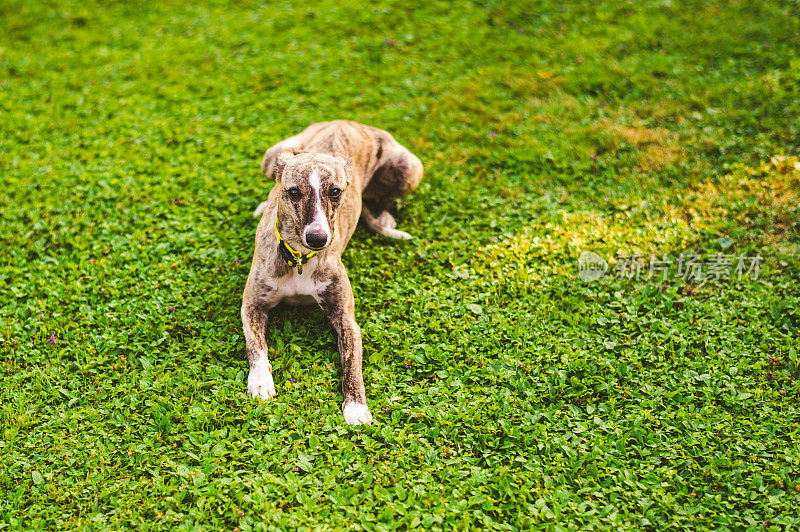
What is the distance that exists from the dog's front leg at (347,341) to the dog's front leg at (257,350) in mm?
493

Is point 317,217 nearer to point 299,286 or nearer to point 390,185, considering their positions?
point 299,286

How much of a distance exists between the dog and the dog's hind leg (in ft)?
1.45

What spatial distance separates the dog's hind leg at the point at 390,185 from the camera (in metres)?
6.09

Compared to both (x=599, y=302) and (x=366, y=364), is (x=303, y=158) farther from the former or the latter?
(x=599, y=302)

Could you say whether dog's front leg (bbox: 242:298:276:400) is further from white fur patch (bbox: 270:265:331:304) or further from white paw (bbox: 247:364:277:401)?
white fur patch (bbox: 270:265:331:304)

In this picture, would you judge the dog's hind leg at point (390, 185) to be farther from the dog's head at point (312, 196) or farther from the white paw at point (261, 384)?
the white paw at point (261, 384)

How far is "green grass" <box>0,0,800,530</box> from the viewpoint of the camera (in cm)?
388

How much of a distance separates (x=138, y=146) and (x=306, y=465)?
16.8 ft

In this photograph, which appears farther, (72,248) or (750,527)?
(72,248)

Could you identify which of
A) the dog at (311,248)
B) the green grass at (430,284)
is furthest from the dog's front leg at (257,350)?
the green grass at (430,284)

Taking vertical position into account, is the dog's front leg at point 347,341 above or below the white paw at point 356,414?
above

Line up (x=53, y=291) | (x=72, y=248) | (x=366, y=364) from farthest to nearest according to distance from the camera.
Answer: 1. (x=72, y=248)
2. (x=53, y=291)
3. (x=366, y=364)

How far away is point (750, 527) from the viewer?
Answer: 3689mm

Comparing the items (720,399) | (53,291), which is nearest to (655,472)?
(720,399)
